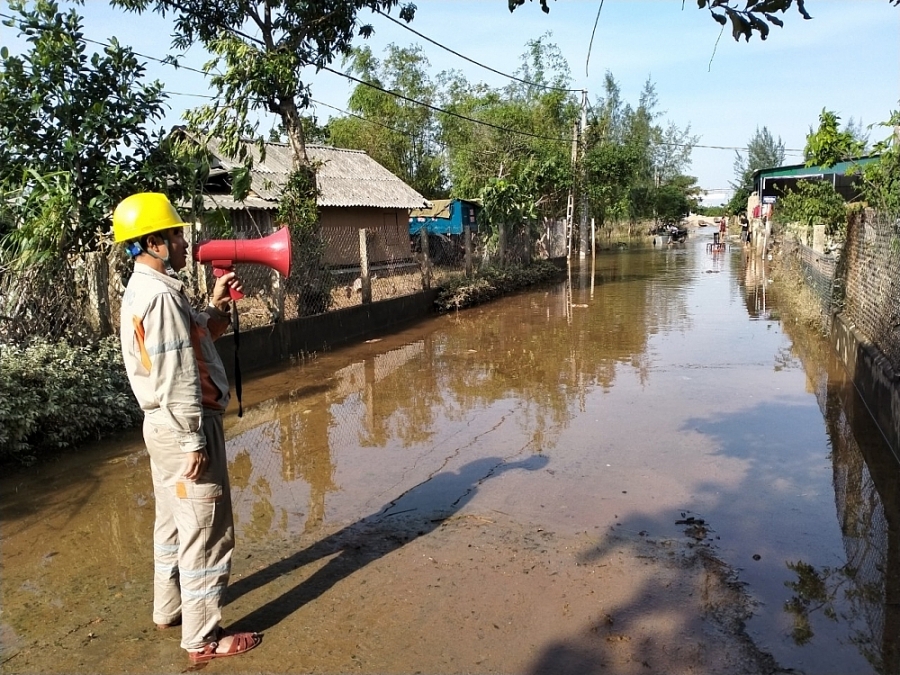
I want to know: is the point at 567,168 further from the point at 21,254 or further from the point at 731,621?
the point at 731,621

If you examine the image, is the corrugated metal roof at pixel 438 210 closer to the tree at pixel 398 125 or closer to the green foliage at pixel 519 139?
the green foliage at pixel 519 139

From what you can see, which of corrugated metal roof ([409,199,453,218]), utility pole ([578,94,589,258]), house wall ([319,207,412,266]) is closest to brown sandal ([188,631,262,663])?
house wall ([319,207,412,266])

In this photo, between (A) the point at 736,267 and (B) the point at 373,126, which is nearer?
(A) the point at 736,267

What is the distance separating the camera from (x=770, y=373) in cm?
842

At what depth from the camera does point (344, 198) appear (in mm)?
19781

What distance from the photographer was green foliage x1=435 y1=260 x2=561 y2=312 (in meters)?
15.2

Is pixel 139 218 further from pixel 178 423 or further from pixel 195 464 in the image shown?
pixel 195 464

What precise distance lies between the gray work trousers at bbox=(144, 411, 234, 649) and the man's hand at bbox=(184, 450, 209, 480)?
8cm

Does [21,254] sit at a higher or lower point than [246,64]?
lower

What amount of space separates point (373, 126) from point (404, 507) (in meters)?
32.2

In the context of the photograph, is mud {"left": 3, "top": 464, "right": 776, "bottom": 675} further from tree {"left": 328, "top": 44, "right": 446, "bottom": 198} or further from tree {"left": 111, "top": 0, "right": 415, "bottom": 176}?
tree {"left": 328, "top": 44, "right": 446, "bottom": 198}

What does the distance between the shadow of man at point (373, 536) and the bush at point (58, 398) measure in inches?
107

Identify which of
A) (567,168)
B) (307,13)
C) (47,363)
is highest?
(307,13)

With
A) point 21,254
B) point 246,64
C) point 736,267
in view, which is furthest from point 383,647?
point 736,267
